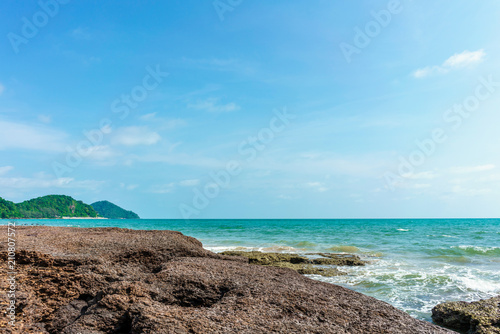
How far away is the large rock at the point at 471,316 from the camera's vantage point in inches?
285

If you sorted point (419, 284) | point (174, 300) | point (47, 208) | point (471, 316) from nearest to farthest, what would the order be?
point (174, 300) → point (471, 316) → point (419, 284) → point (47, 208)

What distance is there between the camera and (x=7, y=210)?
119 meters

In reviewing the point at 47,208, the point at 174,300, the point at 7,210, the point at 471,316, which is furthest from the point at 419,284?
the point at 47,208

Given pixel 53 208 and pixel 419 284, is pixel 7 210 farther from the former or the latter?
pixel 419 284

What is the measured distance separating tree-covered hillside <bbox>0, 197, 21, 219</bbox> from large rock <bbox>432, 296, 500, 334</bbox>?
473 feet

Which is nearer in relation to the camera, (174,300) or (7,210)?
(174,300)

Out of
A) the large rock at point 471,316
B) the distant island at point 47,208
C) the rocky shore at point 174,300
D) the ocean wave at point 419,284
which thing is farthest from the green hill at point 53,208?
the large rock at point 471,316

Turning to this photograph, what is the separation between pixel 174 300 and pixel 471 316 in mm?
7337

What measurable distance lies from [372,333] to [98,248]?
6.05 m

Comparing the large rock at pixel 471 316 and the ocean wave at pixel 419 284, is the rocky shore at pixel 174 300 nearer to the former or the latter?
the large rock at pixel 471 316

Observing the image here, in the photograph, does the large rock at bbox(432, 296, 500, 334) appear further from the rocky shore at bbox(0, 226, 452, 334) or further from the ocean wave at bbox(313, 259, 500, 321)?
the rocky shore at bbox(0, 226, 452, 334)

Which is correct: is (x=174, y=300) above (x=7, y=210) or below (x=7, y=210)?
below

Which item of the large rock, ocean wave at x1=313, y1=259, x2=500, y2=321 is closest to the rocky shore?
the large rock

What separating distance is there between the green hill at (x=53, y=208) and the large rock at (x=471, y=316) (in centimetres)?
14776
